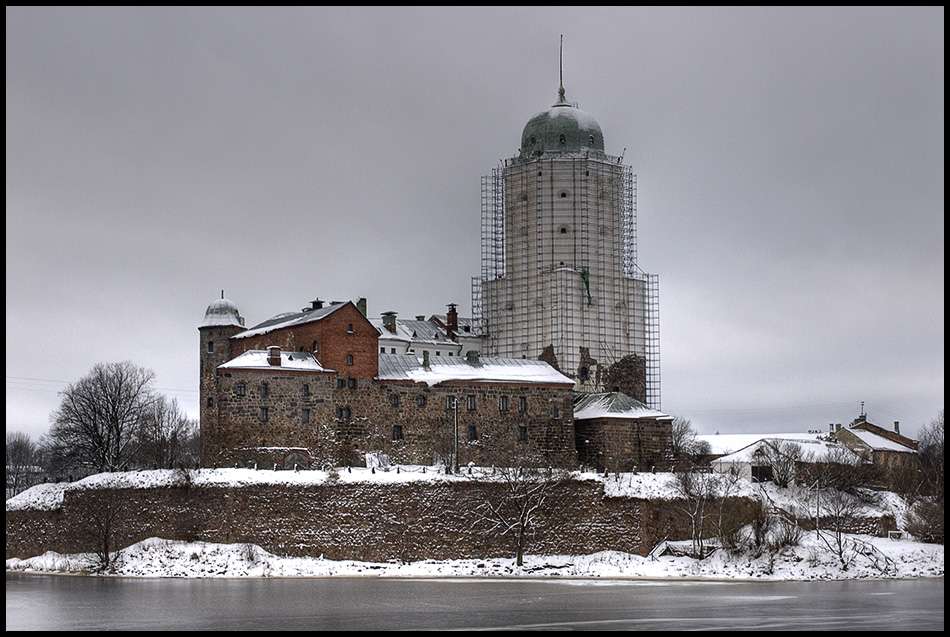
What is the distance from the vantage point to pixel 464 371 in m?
69.0

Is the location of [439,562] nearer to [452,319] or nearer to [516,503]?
[516,503]

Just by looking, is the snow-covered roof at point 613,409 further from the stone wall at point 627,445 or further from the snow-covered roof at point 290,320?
the snow-covered roof at point 290,320

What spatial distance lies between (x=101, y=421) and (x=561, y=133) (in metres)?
34.3

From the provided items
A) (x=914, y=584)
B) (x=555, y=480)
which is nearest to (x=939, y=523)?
(x=914, y=584)

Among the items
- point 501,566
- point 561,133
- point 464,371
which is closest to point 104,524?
point 501,566

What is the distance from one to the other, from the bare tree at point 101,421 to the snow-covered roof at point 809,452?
31457 mm

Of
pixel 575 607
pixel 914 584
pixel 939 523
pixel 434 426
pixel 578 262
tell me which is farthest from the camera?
pixel 578 262

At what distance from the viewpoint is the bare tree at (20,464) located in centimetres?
8738

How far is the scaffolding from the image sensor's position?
80750mm

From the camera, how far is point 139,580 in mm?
50938

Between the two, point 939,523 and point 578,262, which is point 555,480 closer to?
point 939,523

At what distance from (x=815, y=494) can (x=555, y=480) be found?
43.7 ft

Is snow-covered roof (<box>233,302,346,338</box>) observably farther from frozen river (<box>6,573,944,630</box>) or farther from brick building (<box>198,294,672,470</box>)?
frozen river (<box>6,573,944,630</box>)

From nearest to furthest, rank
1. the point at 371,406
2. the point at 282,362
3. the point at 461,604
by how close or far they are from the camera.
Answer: the point at 461,604 → the point at 282,362 → the point at 371,406
